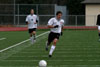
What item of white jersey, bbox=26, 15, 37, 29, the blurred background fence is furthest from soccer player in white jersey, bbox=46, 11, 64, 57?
the blurred background fence

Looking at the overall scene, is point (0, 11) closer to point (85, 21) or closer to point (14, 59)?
point (85, 21)

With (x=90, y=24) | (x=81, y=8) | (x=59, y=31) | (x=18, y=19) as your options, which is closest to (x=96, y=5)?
(x=90, y=24)

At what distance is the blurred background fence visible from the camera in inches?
1869

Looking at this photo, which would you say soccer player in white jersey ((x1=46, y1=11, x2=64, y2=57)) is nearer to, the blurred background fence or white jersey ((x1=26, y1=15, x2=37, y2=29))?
white jersey ((x1=26, y1=15, x2=37, y2=29))

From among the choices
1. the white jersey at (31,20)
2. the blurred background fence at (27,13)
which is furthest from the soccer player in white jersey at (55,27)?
the blurred background fence at (27,13)

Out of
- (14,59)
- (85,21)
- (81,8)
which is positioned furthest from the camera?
(81,8)

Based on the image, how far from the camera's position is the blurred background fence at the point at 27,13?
47469 mm

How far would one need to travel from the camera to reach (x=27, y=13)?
48.3m

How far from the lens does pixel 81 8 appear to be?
56.0 meters

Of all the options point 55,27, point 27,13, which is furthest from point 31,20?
point 27,13

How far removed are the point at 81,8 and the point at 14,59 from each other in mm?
42827

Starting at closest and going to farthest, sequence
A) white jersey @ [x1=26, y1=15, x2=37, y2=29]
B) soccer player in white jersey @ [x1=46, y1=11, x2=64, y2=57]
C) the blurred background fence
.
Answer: soccer player in white jersey @ [x1=46, y1=11, x2=64, y2=57], white jersey @ [x1=26, y1=15, x2=37, y2=29], the blurred background fence

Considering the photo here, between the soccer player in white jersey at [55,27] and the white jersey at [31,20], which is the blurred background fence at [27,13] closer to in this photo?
the white jersey at [31,20]

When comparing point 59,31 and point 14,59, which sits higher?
point 59,31
